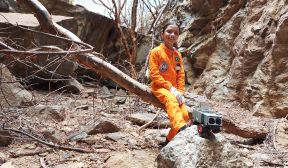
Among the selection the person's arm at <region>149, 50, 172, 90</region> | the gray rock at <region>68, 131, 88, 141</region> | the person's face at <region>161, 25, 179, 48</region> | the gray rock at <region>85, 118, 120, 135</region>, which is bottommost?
the gray rock at <region>68, 131, 88, 141</region>

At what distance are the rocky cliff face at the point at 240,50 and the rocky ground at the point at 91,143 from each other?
0.87 m

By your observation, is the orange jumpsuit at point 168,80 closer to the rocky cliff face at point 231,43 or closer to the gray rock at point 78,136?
the gray rock at point 78,136

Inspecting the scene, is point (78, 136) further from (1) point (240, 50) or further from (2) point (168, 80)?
(1) point (240, 50)

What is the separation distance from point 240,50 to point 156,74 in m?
3.71

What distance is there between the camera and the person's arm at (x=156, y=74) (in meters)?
3.52

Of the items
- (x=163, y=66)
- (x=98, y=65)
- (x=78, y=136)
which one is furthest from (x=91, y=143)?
(x=163, y=66)

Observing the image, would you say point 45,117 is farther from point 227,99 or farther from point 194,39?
point 194,39

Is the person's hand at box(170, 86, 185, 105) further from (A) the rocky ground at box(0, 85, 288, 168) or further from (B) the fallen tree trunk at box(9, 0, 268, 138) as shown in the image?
(A) the rocky ground at box(0, 85, 288, 168)

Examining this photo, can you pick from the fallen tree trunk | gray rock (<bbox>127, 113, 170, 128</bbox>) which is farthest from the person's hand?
gray rock (<bbox>127, 113, 170, 128</bbox>)

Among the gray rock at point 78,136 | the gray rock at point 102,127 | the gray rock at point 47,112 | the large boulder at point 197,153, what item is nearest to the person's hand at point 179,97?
the large boulder at point 197,153

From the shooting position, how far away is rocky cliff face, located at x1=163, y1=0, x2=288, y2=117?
5.53 metres

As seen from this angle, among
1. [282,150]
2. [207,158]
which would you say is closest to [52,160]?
[207,158]

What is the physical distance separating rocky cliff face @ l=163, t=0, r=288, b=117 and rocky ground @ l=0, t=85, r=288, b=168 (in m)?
0.87

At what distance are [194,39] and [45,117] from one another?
17.5 ft
